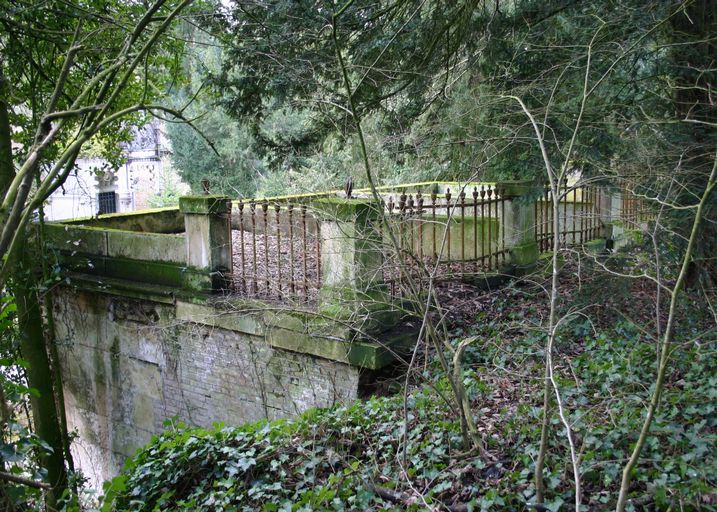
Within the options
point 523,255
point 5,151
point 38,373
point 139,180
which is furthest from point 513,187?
point 139,180

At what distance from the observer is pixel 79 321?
9664 mm

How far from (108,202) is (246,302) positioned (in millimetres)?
23561

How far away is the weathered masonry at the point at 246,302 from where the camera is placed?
22.1 feet

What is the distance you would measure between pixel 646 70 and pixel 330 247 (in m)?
4.13

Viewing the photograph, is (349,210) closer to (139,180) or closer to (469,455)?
(469,455)

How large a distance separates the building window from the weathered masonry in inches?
724

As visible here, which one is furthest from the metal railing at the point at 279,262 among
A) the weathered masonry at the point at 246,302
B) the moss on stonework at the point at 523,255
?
the moss on stonework at the point at 523,255

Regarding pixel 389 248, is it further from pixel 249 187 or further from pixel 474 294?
pixel 249 187

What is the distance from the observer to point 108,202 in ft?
93.9

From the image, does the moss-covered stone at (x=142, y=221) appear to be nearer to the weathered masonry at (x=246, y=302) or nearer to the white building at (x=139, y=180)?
the weathered masonry at (x=246, y=302)

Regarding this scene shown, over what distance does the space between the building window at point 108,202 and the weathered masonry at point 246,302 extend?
60.4 ft

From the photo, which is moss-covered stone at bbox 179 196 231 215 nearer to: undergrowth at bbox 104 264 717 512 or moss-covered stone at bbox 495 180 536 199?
undergrowth at bbox 104 264 717 512

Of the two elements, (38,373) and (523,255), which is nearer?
(38,373)

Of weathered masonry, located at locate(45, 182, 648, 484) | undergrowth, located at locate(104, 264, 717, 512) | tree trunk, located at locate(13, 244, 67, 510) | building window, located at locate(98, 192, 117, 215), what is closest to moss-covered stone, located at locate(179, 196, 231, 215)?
weathered masonry, located at locate(45, 182, 648, 484)
